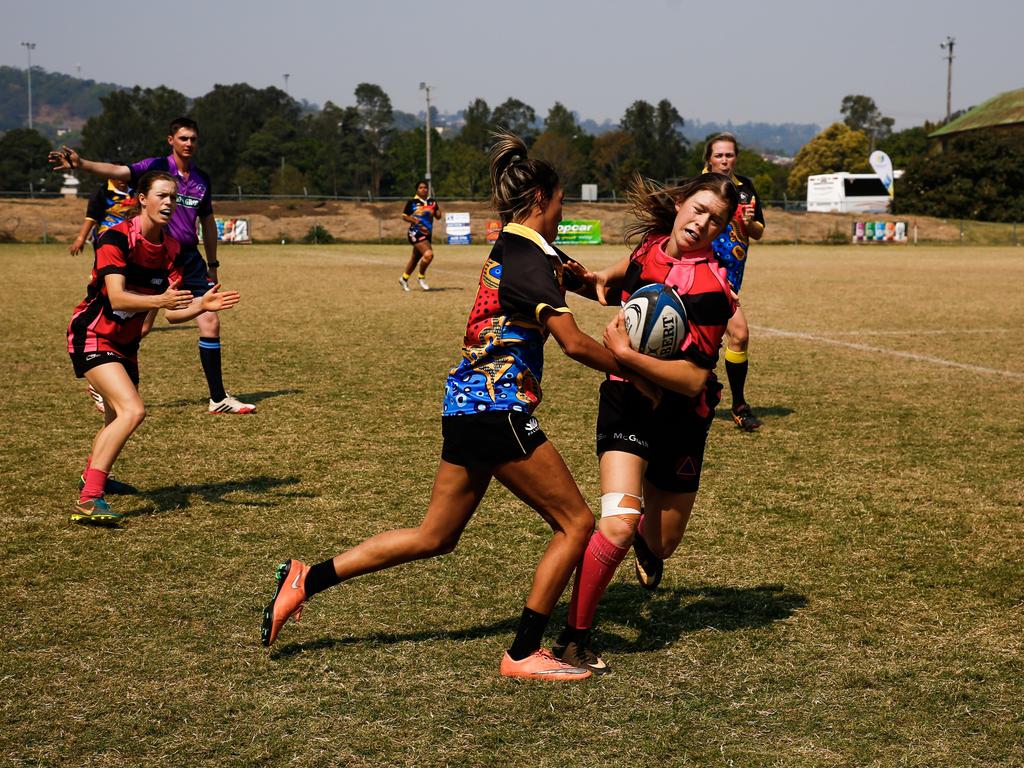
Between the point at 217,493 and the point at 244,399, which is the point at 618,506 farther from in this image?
the point at 244,399

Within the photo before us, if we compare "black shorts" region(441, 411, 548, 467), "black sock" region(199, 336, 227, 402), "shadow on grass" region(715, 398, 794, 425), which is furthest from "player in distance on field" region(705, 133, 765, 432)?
"black sock" region(199, 336, 227, 402)

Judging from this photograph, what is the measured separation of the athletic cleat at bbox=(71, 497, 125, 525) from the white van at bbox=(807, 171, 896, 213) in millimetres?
72126

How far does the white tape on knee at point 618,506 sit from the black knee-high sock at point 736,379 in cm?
544

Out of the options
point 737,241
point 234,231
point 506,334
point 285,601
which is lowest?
point 285,601

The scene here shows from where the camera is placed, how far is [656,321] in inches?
168

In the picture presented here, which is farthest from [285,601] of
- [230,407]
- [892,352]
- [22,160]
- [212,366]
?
[22,160]

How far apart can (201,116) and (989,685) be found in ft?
409

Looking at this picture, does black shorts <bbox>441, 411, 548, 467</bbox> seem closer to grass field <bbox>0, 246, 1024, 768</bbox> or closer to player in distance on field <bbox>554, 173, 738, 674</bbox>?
player in distance on field <bbox>554, 173, 738, 674</bbox>

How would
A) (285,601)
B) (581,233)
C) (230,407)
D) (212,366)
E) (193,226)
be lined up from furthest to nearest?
(581,233)
(193,226)
(212,366)
(230,407)
(285,601)

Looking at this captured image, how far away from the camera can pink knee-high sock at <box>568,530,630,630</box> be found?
4441 mm

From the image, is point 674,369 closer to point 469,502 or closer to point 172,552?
point 469,502

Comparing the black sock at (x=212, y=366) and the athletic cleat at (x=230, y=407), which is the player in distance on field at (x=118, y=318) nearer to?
the athletic cleat at (x=230, y=407)

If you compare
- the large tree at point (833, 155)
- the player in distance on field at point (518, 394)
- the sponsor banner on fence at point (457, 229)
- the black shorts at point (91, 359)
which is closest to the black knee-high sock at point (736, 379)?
the black shorts at point (91, 359)

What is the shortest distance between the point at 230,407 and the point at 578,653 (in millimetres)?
6620
